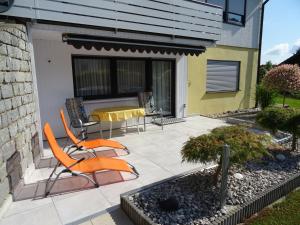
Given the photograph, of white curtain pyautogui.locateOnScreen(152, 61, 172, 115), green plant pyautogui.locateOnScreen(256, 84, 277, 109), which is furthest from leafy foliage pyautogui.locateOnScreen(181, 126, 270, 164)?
green plant pyautogui.locateOnScreen(256, 84, 277, 109)

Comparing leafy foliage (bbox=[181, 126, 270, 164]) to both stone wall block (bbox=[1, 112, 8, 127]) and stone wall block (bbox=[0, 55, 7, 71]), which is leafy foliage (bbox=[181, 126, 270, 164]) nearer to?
stone wall block (bbox=[1, 112, 8, 127])

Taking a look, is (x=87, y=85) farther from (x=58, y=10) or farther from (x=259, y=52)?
(x=259, y=52)

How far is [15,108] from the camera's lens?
18.5 ft

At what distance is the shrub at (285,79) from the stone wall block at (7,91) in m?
15.3

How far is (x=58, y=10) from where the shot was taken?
780 cm

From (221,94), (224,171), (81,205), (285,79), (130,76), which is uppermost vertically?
(130,76)

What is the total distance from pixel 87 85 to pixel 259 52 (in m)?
14.7

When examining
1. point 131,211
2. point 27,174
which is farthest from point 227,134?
point 27,174

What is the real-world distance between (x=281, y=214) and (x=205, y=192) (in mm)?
1588

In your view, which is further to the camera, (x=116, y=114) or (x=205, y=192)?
(x=116, y=114)

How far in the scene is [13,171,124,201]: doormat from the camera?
529 cm

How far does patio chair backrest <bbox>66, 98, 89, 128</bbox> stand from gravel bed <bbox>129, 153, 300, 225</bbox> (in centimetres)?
549

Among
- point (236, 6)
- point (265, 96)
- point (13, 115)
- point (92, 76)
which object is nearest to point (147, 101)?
point (92, 76)

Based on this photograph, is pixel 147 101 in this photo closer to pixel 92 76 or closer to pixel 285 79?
pixel 92 76
